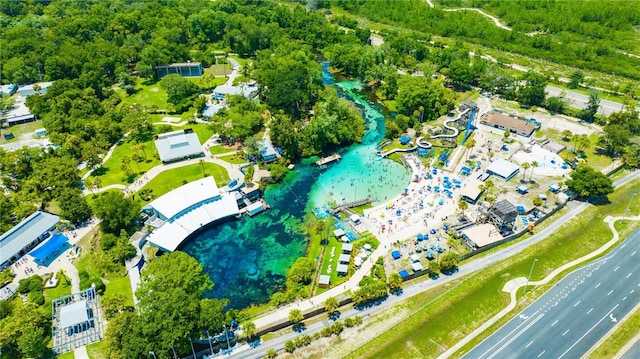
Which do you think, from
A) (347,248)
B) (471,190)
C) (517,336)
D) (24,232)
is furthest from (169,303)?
(471,190)

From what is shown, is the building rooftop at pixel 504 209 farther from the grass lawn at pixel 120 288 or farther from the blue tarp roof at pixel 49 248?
the blue tarp roof at pixel 49 248

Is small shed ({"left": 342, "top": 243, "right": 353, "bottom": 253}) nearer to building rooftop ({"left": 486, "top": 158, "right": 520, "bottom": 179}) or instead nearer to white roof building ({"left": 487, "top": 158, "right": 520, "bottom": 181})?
white roof building ({"left": 487, "top": 158, "right": 520, "bottom": 181})

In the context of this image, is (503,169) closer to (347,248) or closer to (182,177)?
(347,248)

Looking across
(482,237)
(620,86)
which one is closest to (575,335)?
(482,237)

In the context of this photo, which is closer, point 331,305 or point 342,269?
point 331,305

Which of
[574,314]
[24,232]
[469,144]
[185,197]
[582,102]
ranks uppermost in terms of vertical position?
[582,102]
